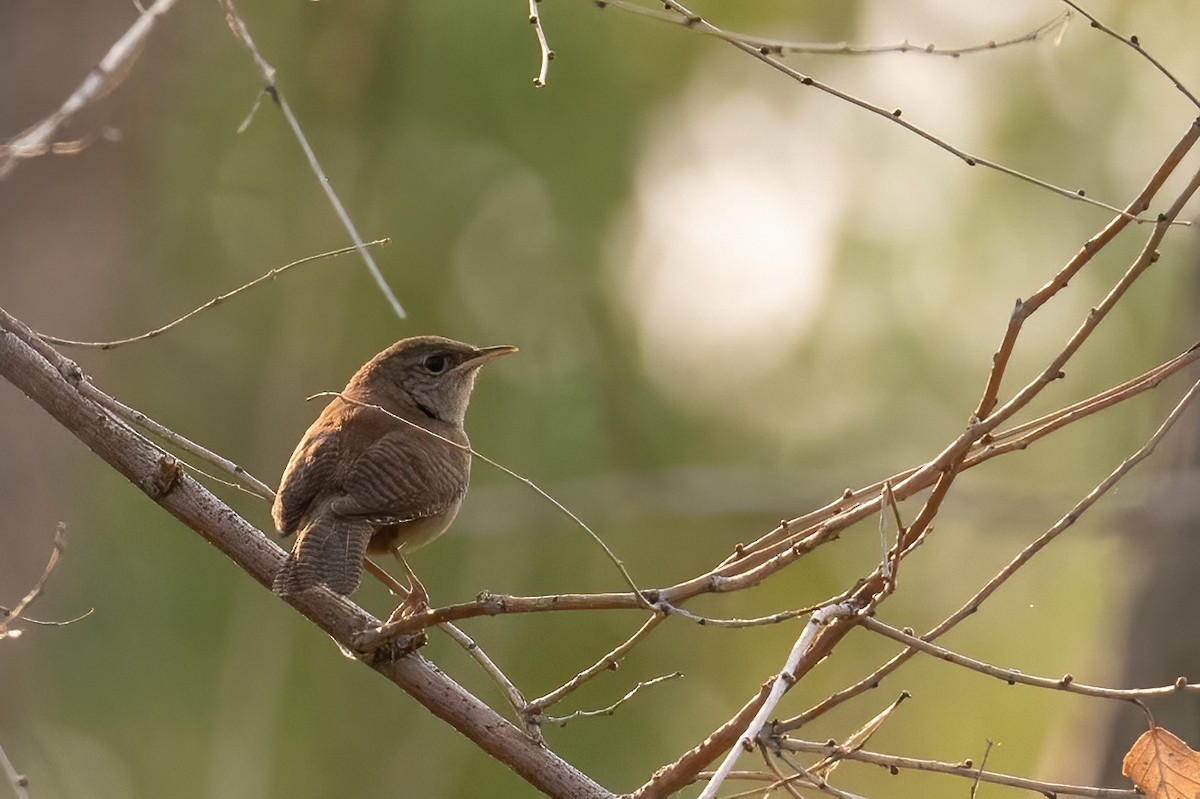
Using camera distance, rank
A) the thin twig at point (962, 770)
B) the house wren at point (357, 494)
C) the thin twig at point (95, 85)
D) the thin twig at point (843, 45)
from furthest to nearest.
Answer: the house wren at point (357, 494)
the thin twig at point (843, 45)
the thin twig at point (962, 770)
the thin twig at point (95, 85)

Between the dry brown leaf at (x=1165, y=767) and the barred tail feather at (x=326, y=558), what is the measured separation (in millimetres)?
1630

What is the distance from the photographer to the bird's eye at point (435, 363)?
14.7 feet

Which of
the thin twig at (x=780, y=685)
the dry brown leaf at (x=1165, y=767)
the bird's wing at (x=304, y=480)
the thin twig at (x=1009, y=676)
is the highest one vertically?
the bird's wing at (x=304, y=480)

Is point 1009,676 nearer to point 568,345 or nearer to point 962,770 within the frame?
point 962,770

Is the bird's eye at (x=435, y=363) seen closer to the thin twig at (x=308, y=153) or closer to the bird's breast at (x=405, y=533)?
the bird's breast at (x=405, y=533)

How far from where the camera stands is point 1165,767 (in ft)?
8.32

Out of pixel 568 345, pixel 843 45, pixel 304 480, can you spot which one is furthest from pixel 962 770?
pixel 568 345

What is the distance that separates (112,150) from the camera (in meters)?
7.46

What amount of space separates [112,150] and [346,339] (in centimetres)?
195

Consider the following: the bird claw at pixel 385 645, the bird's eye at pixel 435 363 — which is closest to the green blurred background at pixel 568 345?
the bird's eye at pixel 435 363

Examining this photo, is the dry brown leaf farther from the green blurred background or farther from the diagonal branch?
the green blurred background

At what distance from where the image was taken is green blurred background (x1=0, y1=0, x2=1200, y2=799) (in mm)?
7461

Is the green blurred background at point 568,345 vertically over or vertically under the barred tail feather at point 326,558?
over

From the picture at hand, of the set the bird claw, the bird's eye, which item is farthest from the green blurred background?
the bird claw
